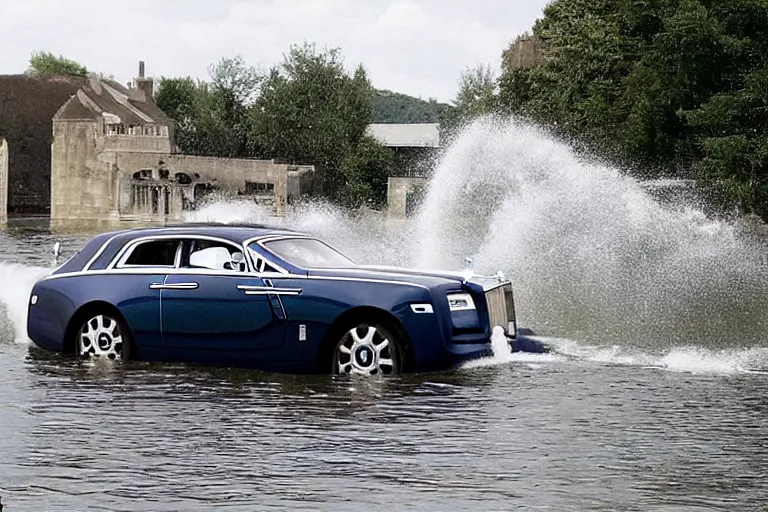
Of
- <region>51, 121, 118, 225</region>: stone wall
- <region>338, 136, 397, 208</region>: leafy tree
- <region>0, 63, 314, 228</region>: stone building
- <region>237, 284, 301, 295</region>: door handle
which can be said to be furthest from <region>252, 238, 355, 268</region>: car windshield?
<region>51, 121, 118, 225</region>: stone wall

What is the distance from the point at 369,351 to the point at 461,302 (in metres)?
0.92

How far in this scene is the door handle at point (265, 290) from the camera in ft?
45.5

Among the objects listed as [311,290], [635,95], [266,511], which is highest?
[635,95]

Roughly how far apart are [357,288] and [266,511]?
5.55 m

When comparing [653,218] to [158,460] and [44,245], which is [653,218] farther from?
[158,460]

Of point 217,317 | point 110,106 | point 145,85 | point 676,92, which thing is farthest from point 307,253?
point 145,85

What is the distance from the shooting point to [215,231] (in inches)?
585

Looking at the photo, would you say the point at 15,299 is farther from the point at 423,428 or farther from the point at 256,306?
the point at 423,428

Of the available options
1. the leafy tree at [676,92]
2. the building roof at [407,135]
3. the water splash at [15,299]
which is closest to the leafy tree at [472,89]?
the building roof at [407,135]

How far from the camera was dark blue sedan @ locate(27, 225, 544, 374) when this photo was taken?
13633mm

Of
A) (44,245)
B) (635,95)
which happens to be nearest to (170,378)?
(44,245)

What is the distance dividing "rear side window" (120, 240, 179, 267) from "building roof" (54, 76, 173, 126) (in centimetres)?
9657

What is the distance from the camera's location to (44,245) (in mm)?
48406

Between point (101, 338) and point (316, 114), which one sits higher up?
point (316, 114)
